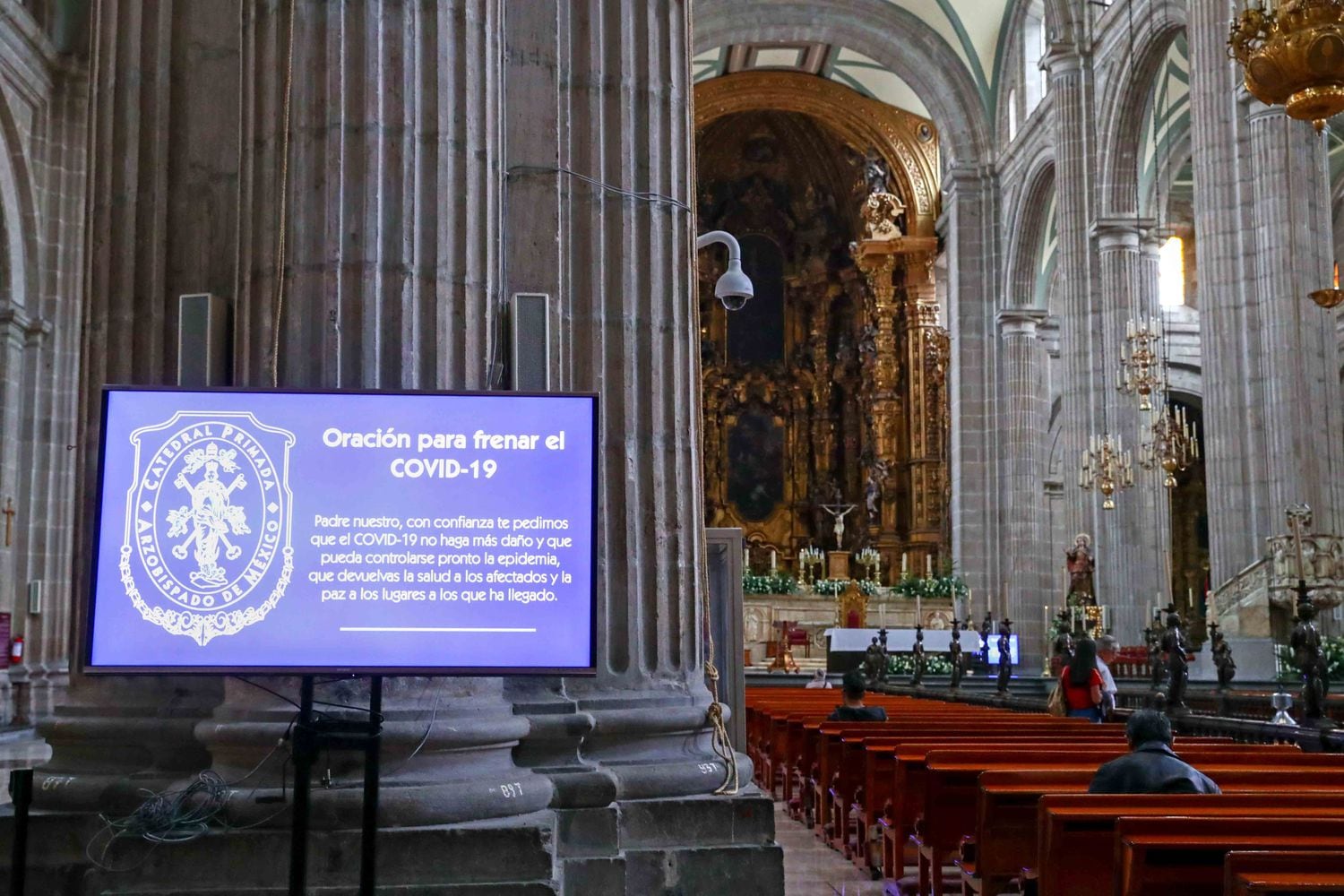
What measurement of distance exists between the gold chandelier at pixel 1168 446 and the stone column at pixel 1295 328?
1933 millimetres

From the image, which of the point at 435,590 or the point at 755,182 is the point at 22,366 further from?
the point at 755,182

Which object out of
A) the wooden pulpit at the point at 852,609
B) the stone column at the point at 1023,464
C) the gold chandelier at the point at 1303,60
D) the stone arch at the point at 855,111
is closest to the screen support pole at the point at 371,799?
the gold chandelier at the point at 1303,60

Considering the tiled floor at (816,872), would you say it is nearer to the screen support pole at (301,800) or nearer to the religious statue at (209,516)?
the screen support pole at (301,800)

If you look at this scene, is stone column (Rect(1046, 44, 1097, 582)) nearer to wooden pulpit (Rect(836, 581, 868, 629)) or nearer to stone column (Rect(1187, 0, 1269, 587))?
stone column (Rect(1187, 0, 1269, 587))

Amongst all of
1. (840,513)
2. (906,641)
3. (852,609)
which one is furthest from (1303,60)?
(840,513)

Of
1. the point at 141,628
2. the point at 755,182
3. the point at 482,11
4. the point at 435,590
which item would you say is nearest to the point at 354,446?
the point at 435,590

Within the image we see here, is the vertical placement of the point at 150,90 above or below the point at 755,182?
below

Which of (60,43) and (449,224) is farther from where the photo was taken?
(60,43)

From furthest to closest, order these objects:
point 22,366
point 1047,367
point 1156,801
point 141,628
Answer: point 1047,367 < point 22,366 < point 1156,801 < point 141,628

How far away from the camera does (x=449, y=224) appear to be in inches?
192

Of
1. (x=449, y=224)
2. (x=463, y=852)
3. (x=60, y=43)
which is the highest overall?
(x=60, y=43)

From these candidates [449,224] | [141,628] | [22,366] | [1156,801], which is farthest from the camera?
[22,366]

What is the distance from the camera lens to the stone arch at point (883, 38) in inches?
1185

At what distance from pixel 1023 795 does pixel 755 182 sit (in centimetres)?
3318
